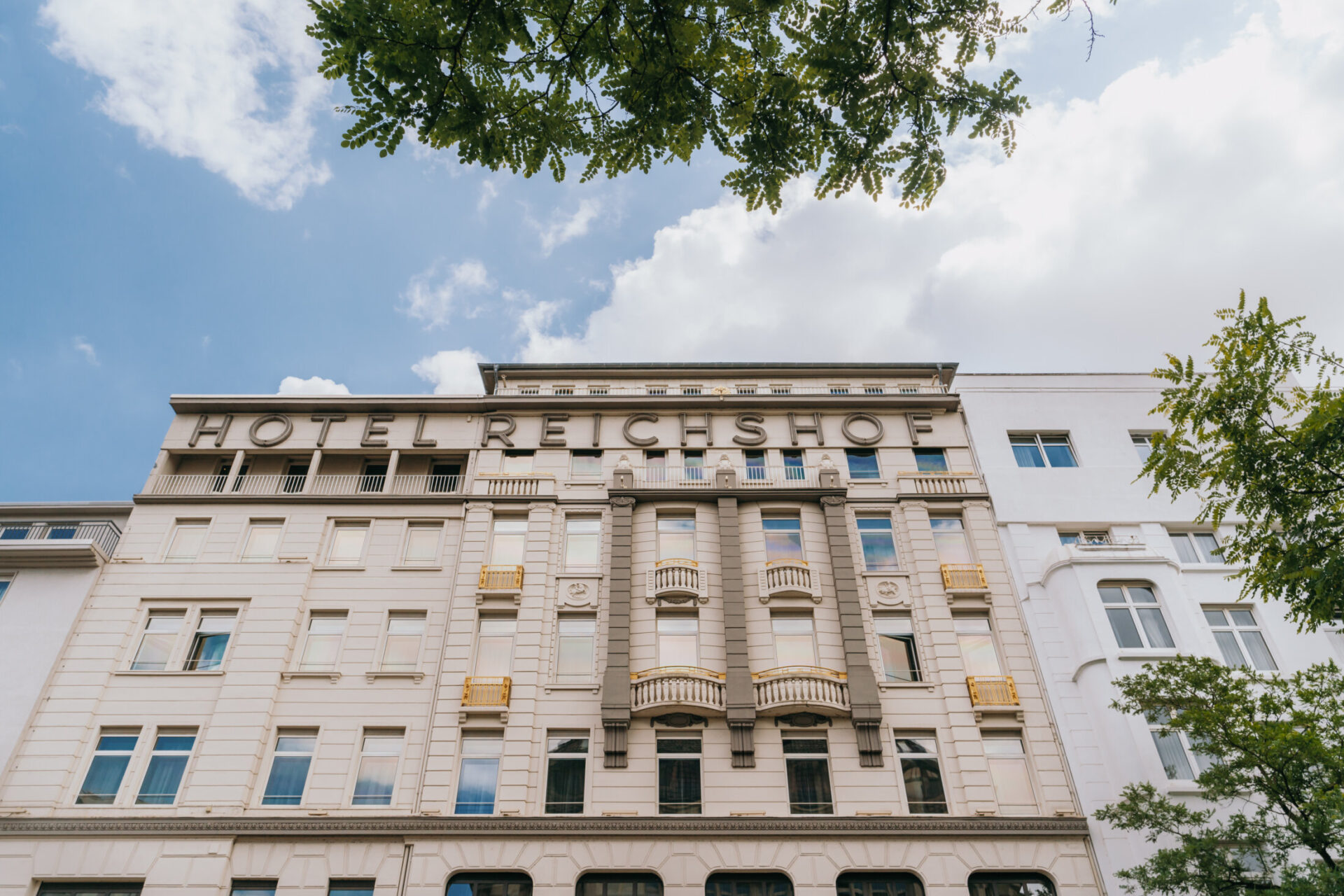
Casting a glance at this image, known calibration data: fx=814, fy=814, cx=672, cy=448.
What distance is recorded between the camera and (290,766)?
76.2 feet

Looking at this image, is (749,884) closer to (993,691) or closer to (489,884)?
(489,884)

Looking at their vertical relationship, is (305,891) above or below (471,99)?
below

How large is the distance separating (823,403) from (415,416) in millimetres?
16003

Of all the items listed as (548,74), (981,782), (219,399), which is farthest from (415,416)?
(548,74)

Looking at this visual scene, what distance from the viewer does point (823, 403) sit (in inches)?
1260

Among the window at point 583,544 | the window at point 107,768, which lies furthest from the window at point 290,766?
the window at point 583,544

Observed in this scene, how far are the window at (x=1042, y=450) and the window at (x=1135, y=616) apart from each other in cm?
635

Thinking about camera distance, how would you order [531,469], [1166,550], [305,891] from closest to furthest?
[305,891]
[1166,550]
[531,469]

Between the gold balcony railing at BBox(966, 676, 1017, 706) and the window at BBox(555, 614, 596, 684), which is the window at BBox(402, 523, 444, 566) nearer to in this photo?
the window at BBox(555, 614, 596, 684)

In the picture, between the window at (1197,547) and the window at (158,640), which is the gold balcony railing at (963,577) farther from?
the window at (158,640)

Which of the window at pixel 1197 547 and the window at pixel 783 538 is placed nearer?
the window at pixel 1197 547

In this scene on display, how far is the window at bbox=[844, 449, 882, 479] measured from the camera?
30.3 m

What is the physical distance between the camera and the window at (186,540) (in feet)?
91.2

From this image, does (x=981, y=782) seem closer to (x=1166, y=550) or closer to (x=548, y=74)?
(x=1166, y=550)
